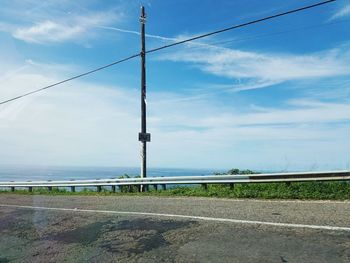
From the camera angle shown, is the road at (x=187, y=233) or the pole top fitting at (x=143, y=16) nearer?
the road at (x=187, y=233)

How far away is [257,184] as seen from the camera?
14656 mm

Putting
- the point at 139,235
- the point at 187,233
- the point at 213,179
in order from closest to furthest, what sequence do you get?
the point at 187,233
the point at 139,235
the point at 213,179

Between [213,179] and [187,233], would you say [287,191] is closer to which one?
[213,179]

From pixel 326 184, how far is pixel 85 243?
325 inches

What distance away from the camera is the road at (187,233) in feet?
20.2

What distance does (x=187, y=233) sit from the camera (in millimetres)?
7527

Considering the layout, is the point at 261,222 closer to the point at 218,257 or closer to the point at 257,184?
the point at 218,257

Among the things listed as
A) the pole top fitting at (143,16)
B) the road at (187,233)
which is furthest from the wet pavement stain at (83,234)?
the pole top fitting at (143,16)

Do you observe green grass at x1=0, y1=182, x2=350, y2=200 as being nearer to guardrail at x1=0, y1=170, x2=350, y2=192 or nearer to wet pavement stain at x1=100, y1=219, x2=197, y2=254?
guardrail at x1=0, y1=170, x2=350, y2=192

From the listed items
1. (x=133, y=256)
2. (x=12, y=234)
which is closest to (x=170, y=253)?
(x=133, y=256)

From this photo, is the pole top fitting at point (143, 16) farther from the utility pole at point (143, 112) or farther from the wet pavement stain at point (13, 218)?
the wet pavement stain at point (13, 218)

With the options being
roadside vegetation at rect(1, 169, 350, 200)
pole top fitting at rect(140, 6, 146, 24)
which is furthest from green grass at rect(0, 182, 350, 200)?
pole top fitting at rect(140, 6, 146, 24)

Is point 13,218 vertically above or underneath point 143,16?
underneath

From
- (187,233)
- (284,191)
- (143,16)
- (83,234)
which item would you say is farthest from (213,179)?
(143,16)
